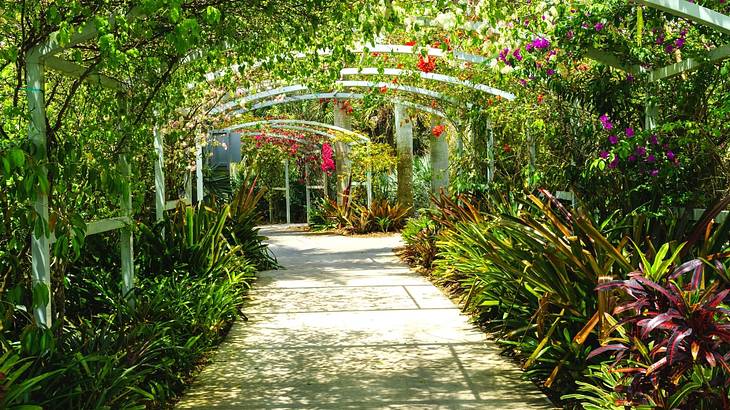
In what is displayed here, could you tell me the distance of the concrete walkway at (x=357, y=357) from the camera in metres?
4.50

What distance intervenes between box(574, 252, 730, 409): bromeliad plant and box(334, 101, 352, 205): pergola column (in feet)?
49.2

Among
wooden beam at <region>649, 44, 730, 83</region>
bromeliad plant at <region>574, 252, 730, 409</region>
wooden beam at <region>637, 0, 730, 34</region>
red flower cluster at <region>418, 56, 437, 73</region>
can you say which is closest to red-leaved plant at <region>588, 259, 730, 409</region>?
bromeliad plant at <region>574, 252, 730, 409</region>

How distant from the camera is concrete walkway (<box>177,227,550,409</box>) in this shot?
450 cm

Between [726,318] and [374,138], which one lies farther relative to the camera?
[374,138]

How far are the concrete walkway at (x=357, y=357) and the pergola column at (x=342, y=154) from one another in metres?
9.73

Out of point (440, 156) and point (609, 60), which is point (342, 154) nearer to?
point (440, 156)

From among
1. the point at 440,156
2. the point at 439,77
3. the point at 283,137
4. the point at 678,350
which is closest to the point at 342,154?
the point at 283,137

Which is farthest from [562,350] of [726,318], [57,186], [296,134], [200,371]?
[296,134]

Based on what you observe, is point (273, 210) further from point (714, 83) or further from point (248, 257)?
point (714, 83)

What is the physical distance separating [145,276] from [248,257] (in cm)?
329

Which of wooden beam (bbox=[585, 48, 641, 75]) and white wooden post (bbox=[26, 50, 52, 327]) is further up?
wooden beam (bbox=[585, 48, 641, 75])

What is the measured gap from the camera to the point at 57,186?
3.82 metres

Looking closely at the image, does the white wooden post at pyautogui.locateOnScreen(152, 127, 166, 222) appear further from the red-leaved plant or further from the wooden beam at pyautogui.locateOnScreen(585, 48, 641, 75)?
the red-leaved plant

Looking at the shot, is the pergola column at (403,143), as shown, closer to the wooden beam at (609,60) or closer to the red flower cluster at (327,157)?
the red flower cluster at (327,157)
